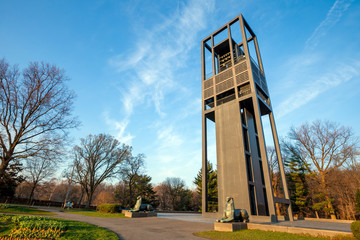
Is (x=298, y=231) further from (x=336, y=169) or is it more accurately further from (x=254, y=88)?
(x=336, y=169)

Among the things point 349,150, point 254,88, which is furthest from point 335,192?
point 254,88

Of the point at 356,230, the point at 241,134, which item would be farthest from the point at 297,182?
the point at 356,230

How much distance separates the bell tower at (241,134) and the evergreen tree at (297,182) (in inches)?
315

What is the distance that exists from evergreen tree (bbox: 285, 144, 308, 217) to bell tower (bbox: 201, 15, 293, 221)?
26.3 feet

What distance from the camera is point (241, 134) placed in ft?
61.2

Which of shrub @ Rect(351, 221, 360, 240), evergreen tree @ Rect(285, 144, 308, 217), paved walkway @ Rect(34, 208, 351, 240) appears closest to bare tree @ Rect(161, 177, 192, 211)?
evergreen tree @ Rect(285, 144, 308, 217)

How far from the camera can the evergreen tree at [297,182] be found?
84.7ft

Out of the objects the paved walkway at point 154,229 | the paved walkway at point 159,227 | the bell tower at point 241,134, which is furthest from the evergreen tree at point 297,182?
the paved walkway at point 154,229

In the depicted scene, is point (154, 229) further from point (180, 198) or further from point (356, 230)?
point (180, 198)

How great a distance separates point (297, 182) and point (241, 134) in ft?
54.3

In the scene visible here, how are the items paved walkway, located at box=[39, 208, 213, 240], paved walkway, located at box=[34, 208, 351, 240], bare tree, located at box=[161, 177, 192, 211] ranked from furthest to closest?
bare tree, located at box=[161, 177, 192, 211], paved walkway, located at box=[34, 208, 351, 240], paved walkway, located at box=[39, 208, 213, 240]

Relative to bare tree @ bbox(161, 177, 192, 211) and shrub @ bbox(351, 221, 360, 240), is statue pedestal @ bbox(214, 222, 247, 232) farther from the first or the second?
bare tree @ bbox(161, 177, 192, 211)

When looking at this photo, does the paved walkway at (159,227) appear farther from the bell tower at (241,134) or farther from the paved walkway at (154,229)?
the bell tower at (241,134)

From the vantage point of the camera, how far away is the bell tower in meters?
16.8
